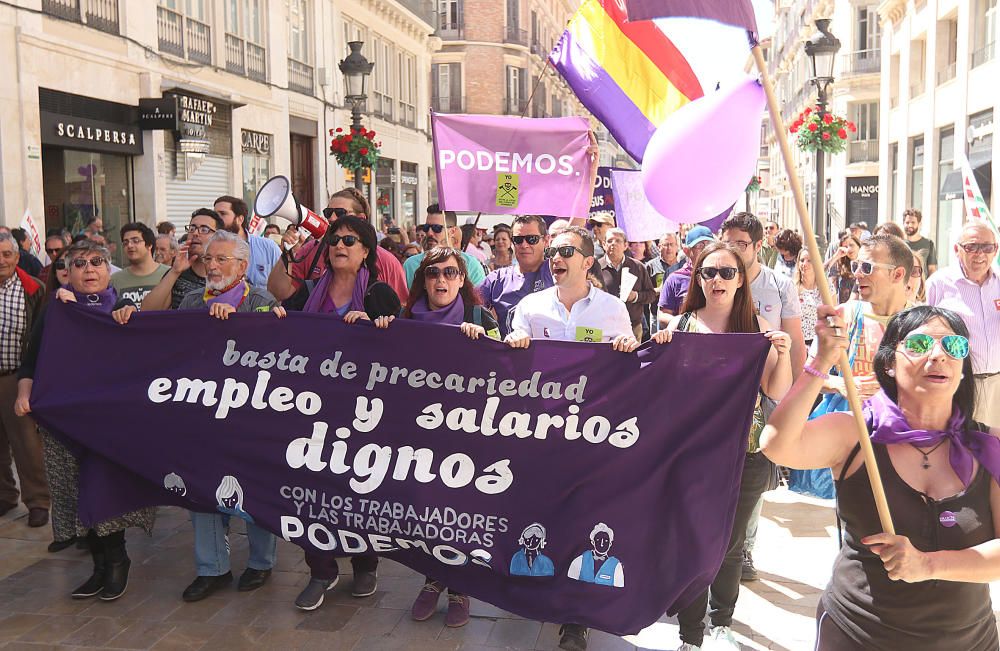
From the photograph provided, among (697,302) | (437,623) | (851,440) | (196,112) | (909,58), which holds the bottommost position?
(437,623)

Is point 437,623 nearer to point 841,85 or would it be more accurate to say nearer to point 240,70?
point 240,70

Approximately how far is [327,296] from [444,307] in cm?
74

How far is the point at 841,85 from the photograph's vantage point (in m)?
40.8

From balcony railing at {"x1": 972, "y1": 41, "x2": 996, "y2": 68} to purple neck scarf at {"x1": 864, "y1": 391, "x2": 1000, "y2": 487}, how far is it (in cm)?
2186

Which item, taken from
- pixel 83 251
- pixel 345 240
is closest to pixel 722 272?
pixel 345 240

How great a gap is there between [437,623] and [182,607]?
4.51 ft

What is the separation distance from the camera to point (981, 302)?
19.8ft

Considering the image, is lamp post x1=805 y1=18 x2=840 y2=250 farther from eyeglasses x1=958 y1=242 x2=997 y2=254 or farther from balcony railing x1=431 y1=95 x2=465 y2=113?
balcony railing x1=431 y1=95 x2=465 y2=113

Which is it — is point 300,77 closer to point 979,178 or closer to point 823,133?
point 823,133

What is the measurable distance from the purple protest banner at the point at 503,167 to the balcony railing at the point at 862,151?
3759 cm

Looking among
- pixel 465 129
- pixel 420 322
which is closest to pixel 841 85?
pixel 465 129

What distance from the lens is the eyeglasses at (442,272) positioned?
16.4 ft

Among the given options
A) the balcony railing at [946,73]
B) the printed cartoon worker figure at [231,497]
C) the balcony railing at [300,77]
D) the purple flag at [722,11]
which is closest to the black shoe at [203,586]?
the printed cartoon worker figure at [231,497]

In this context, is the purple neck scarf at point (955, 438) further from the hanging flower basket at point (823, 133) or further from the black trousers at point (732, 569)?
the hanging flower basket at point (823, 133)
